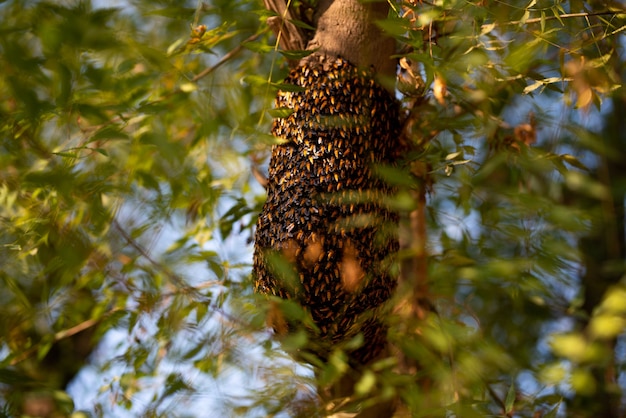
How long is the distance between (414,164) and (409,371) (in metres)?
0.49

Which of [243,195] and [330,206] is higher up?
[330,206]

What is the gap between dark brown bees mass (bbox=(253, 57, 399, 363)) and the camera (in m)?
0.92

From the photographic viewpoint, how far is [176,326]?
1227 millimetres

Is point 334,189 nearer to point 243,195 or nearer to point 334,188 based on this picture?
point 334,188

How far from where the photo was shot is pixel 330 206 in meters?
0.92

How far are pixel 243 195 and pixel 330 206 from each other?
19.3 inches

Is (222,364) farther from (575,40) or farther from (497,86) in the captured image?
(575,40)

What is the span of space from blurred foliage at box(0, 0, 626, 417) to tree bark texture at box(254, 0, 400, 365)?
0.15 feet

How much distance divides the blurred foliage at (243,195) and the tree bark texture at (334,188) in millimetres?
47

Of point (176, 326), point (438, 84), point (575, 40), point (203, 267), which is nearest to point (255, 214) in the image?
point (203, 267)

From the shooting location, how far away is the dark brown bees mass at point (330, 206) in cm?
92

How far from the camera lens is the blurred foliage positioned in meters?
0.98

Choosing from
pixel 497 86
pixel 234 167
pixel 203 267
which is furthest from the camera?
pixel 234 167

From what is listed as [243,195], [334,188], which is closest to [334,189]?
[334,188]
